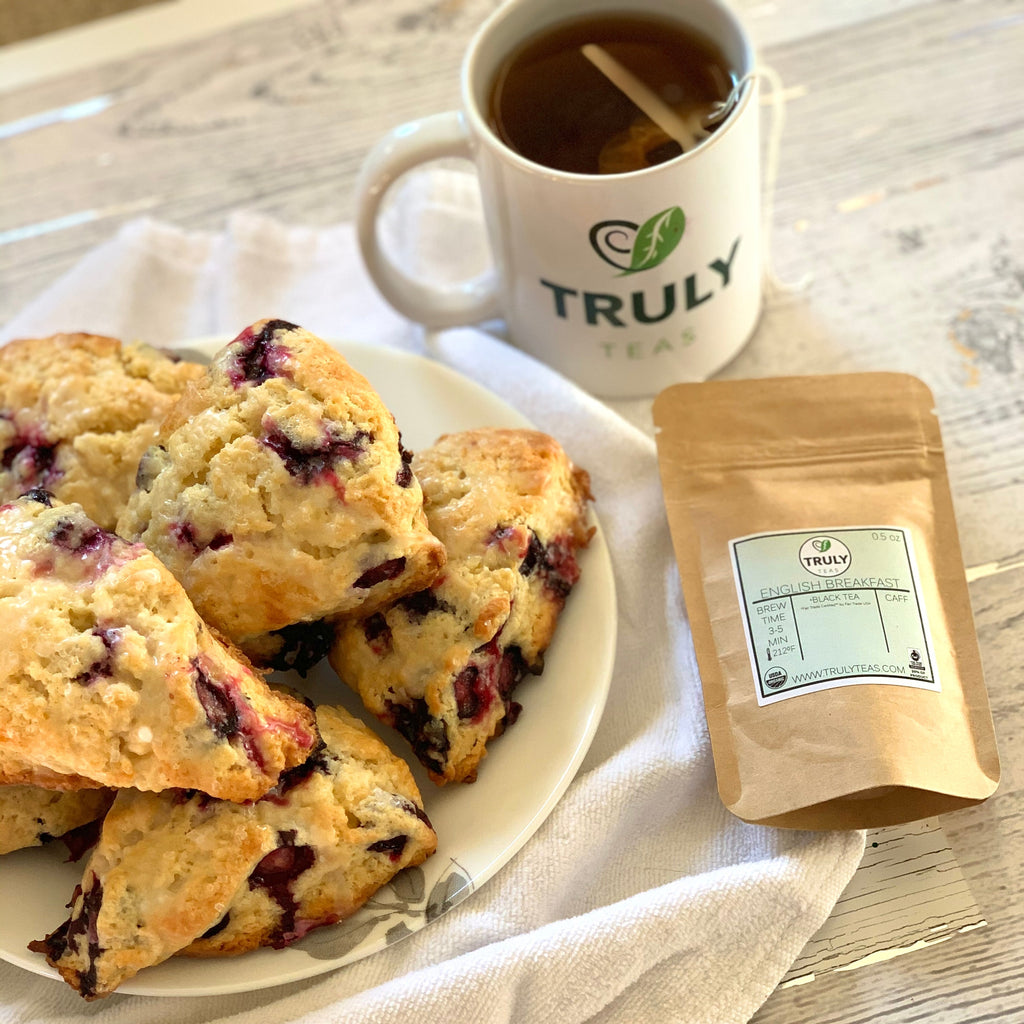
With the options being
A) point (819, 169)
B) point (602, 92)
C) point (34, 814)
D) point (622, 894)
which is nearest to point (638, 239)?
point (602, 92)

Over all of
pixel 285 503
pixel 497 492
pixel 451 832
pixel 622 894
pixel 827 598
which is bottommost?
pixel 622 894

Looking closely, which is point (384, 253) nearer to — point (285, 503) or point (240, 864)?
point (285, 503)

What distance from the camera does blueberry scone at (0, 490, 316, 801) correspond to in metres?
0.99

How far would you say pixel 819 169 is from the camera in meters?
1.78

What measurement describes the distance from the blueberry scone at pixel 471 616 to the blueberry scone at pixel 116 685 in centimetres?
15

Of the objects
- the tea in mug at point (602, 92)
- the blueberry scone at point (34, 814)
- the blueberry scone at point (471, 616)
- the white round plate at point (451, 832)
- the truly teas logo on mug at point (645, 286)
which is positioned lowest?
the white round plate at point (451, 832)

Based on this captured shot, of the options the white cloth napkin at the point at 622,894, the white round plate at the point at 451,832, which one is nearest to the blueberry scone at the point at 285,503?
the white round plate at the point at 451,832

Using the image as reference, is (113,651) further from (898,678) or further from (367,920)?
(898,678)

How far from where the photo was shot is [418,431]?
1.44 meters

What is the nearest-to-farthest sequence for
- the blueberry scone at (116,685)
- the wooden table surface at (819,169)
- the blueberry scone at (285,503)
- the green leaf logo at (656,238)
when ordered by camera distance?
the blueberry scone at (116,685)
the blueberry scone at (285,503)
the green leaf logo at (656,238)
the wooden table surface at (819,169)

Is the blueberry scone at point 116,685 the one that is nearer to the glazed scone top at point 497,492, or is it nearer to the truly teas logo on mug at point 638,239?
the glazed scone top at point 497,492

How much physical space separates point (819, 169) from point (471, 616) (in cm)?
101

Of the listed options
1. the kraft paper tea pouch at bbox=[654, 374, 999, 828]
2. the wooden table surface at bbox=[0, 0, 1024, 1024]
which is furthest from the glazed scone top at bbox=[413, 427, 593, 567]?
the wooden table surface at bbox=[0, 0, 1024, 1024]

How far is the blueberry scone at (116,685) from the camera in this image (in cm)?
99
